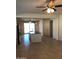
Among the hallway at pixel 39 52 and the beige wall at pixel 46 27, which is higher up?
the beige wall at pixel 46 27

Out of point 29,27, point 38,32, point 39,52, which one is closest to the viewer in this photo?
point 39,52

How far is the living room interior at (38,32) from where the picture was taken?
26.0ft

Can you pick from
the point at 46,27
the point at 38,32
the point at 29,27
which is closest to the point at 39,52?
the point at 38,32

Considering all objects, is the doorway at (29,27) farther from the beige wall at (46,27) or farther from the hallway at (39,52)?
the hallway at (39,52)

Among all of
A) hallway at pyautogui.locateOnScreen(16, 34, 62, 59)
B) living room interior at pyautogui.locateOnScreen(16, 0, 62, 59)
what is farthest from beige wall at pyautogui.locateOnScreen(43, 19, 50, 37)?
hallway at pyautogui.locateOnScreen(16, 34, 62, 59)

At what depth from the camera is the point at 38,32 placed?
47.4 feet

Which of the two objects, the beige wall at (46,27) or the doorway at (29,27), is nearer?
the beige wall at (46,27)

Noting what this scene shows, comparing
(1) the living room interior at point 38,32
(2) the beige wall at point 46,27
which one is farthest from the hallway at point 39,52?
(2) the beige wall at point 46,27

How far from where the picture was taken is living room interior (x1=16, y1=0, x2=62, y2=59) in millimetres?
7926

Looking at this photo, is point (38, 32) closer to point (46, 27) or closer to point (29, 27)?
point (46, 27)
